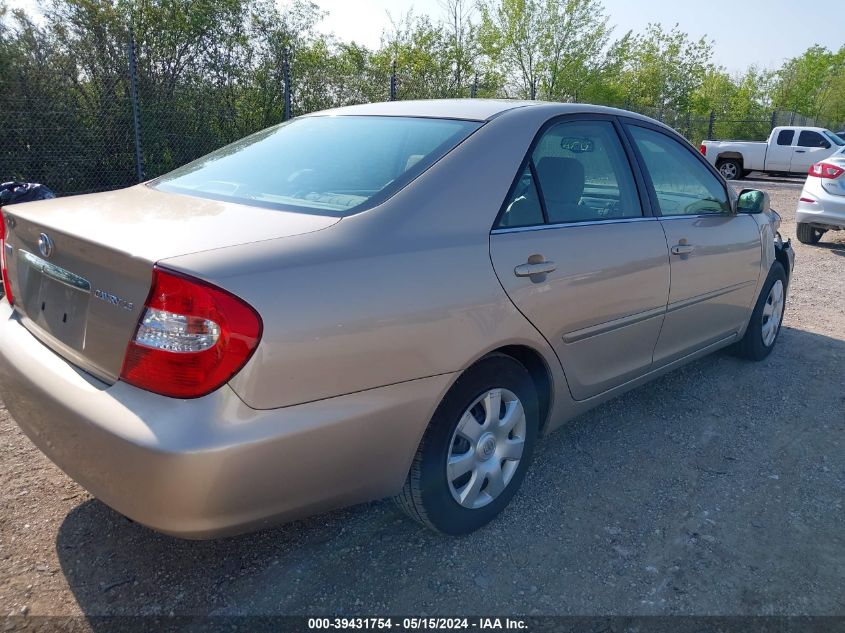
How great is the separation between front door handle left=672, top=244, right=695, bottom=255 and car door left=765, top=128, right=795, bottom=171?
64.6 feet

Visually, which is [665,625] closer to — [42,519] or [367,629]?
[367,629]

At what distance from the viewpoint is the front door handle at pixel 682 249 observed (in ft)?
11.0

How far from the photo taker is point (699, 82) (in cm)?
3269

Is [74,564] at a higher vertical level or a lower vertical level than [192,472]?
lower

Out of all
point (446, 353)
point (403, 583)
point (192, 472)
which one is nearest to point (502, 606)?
point (403, 583)

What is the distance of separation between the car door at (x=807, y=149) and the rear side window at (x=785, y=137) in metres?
0.22

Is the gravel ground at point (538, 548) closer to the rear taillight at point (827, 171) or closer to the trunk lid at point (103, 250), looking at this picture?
the trunk lid at point (103, 250)

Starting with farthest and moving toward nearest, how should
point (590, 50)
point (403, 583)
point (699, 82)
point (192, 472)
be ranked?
point (699, 82) < point (590, 50) < point (403, 583) < point (192, 472)

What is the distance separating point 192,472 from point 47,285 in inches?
38.4

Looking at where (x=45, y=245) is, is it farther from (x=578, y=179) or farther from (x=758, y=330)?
(x=758, y=330)

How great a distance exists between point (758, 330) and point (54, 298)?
4149 millimetres

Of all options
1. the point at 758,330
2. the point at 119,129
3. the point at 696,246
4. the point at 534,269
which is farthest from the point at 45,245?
the point at 119,129

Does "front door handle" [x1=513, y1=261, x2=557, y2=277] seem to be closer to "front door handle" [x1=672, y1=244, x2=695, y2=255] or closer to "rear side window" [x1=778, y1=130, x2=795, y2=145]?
"front door handle" [x1=672, y1=244, x2=695, y2=255]

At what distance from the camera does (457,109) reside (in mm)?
2947
